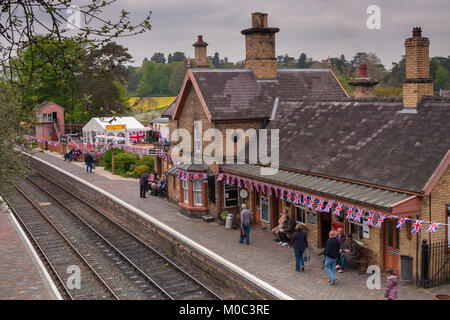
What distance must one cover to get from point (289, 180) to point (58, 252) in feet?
32.7

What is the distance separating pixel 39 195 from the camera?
3488 centimetres

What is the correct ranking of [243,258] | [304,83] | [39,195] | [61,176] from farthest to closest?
[61,176]
[39,195]
[304,83]
[243,258]

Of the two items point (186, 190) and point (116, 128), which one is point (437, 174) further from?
point (116, 128)

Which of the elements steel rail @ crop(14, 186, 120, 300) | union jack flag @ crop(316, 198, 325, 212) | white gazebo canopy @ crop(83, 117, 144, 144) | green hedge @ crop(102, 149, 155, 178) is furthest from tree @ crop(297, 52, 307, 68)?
union jack flag @ crop(316, 198, 325, 212)

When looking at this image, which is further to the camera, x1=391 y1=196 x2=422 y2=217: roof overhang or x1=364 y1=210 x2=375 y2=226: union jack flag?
x1=364 y1=210 x2=375 y2=226: union jack flag

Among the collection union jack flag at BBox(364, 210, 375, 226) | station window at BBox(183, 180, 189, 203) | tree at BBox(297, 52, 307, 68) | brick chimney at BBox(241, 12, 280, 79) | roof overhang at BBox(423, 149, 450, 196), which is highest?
tree at BBox(297, 52, 307, 68)

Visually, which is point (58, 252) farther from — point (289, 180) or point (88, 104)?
point (88, 104)

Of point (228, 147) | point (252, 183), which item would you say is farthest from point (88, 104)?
point (228, 147)

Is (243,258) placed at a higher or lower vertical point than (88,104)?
lower

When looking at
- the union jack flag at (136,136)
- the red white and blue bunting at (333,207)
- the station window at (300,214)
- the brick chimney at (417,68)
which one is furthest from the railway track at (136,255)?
the union jack flag at (136,136)

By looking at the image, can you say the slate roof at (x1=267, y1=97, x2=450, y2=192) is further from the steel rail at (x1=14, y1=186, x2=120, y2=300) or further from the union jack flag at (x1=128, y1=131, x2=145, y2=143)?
the union jack flag at (x1=128, y1=131, x2=145, y2=143)

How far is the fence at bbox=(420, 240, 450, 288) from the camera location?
13.8m

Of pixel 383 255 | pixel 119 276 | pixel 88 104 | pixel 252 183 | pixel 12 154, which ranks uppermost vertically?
pixel 88 104

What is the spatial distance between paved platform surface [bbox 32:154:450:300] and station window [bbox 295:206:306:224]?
1281 millimetres
